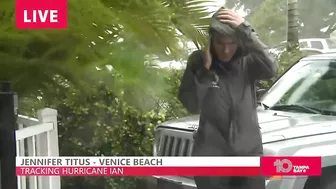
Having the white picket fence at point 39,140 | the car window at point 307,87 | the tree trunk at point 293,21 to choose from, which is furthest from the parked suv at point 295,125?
the white picket fence at point 39,140

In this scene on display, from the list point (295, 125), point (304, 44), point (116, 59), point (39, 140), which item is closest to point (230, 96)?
point (295, 125)

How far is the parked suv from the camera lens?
1.93 meters

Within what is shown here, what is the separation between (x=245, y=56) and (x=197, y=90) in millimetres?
247

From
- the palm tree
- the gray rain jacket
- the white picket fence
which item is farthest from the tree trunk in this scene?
the white picket fence

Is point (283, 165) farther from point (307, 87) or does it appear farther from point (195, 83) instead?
point (195, 83)

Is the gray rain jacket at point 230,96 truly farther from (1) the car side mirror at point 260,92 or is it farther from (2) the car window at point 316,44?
(2) the car window at point 316,44

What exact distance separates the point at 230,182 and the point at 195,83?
1.49ft

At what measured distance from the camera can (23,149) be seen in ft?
7.31

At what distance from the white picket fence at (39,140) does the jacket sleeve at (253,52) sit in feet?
2.94

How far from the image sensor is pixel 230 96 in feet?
6.46

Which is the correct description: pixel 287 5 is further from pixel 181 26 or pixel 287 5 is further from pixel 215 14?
pixel 181 26

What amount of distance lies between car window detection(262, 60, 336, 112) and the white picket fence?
37.9 inches

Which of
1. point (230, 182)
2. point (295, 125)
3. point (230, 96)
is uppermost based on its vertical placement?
point (230, 96)

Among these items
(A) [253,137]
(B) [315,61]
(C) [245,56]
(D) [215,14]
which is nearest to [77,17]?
(D) [215,14]
